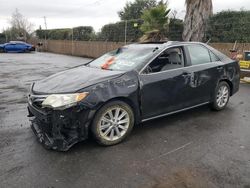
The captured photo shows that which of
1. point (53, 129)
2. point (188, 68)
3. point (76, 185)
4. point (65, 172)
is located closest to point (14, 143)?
point (53, 129)

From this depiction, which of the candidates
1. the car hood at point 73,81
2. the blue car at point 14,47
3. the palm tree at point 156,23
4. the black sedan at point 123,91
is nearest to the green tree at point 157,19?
the palm tree at point 156,23

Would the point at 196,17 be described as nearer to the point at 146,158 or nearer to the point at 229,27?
the point at 229,27

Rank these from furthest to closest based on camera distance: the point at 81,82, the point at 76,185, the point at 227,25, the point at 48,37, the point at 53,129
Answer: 1. the point at 48,37
2. the point at 227,25
3. the point at 81,82
4. the point at 53,129
5. the point at 76,185

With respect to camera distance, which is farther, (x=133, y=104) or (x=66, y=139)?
(x=133, y=104)

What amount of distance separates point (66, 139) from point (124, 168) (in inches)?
34.7

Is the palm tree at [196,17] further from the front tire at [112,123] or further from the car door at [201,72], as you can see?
the front tire at [112,123]

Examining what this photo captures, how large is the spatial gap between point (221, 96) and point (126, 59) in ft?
7.53

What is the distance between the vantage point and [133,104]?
4.24 metres

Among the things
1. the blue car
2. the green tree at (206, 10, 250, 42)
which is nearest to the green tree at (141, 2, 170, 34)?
the green tree at (206, 10, 250, 42)

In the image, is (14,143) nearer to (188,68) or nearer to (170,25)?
(188,68)

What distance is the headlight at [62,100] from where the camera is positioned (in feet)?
11.9

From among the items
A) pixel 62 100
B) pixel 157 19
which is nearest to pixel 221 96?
pixel 62 100

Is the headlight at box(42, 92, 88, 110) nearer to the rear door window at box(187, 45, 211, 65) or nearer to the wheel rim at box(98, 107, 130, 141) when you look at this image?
the wheel rim at box(98, 107, 130, 141)

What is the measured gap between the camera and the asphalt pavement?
3160 mm
